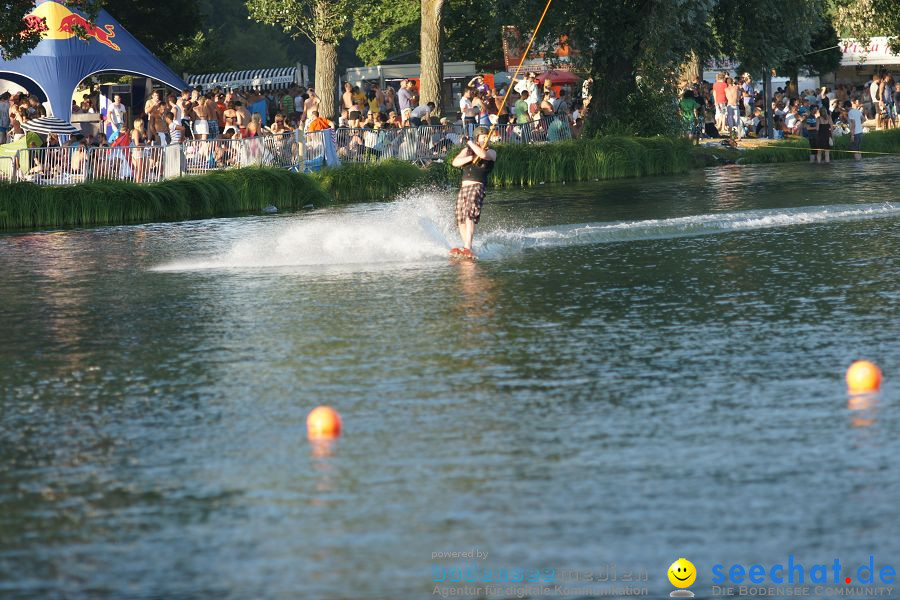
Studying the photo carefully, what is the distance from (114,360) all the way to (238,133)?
1836cm

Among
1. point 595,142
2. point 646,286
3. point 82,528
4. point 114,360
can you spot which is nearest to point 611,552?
point 82,528

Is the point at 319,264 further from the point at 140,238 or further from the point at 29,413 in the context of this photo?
the point at 29,413

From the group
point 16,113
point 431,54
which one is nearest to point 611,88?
point 431,54

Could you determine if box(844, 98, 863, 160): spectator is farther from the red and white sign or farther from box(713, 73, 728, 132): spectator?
the red and white sign

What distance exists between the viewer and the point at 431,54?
37.8 meters

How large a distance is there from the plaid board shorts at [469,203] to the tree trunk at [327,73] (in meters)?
22.1

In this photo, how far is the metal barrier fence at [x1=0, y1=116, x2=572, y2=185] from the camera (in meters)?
27.4

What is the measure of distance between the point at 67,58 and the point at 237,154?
6322mm

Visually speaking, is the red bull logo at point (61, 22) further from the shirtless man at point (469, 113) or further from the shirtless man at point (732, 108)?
the shirtless man at point (732, 108)

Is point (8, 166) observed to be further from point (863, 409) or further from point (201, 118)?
point (863, 409)

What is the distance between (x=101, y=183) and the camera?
2661 cm

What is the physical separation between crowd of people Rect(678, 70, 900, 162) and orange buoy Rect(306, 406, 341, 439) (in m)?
29.8

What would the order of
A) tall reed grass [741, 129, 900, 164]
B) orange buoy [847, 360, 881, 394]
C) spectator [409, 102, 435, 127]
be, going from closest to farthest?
orange buoy [847, 360, 881, 394] < spectator [409, 102, 435, 127] < tall reed grass [741, 129, 900, 164]

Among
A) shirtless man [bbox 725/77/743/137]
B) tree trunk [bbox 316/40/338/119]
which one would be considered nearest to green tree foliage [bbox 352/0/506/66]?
shirtless man [bbox 725/77/743/137]
